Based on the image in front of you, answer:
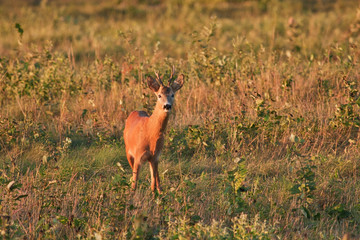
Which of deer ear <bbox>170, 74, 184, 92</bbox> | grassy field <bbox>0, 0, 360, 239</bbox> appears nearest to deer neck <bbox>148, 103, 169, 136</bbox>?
deer ear <bbox>170, 74, 184, 92</bbox>

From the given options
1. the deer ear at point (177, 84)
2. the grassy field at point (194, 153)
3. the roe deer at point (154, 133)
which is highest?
the deer ear at point (177, 84)

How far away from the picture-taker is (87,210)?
182 inches

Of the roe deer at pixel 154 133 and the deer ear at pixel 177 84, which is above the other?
the deer ear at pixel 177 84

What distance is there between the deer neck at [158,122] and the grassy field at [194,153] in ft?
1.74

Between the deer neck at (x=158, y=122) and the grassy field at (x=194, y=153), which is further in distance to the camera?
the deer neck at (x=158, y=122)

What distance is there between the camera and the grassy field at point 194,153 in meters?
4.39

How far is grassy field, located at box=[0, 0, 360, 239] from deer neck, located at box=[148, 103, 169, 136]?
530 millimetres

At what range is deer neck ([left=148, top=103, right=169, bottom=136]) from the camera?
193 inches

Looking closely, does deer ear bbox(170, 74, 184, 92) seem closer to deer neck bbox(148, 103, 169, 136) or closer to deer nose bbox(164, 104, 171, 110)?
deer neck bbox(148, 103, 169, 136)

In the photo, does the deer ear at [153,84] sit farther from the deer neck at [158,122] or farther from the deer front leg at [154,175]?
the deer front leg at [154,175]

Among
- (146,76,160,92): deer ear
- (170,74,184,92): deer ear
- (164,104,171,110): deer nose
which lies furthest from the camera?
(170,74,184,92): deer ear

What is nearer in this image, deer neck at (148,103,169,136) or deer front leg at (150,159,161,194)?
deer neck at (148,103,169,136)

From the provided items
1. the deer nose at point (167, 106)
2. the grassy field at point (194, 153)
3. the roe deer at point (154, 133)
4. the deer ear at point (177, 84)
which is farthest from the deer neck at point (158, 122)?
the grassy field at point (194, 153)

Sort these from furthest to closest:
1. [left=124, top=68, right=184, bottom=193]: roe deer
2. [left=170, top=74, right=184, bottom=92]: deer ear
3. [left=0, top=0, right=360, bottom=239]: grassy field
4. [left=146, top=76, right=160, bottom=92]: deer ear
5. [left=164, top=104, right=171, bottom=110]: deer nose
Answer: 1. [left=170, top=74, right=184, bottom=92]: deer ear
2. [left=146, top=76, right=160, bottom=92]: deer ear
3. [left=124, top=68, right=184, bottom=193]: roe deer
4. [left=164, top=104, right=171, bottom=110]: deer nose
5. [left=0, top=0, right=360, bottom=239]: grassy field
